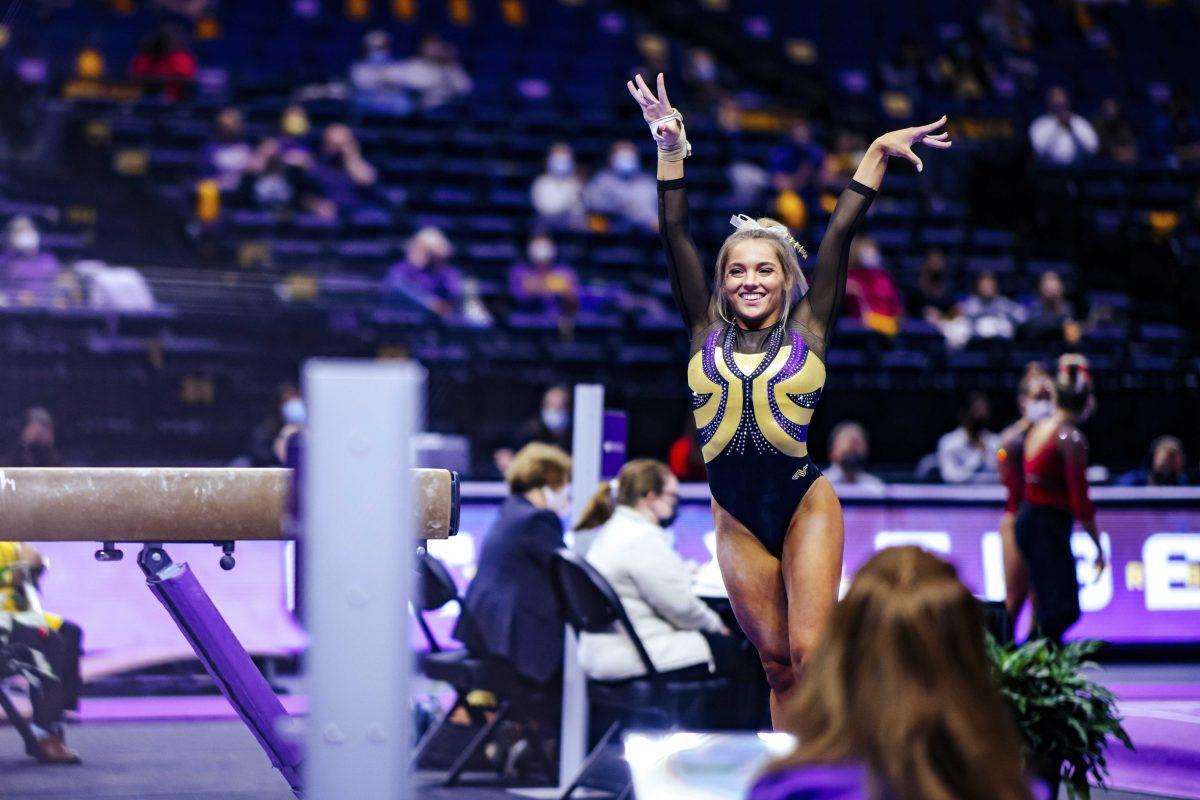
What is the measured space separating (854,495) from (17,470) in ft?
18.5

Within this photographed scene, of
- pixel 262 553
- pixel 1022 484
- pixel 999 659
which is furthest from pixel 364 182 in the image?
pixel 999 659

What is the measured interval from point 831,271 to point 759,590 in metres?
0.81

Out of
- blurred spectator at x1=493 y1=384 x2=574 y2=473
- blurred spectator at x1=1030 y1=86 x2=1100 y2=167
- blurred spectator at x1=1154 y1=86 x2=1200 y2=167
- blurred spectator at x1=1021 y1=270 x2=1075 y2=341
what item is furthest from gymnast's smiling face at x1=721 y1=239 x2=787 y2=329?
blurred spectator at x1=1154 y1=86 x2=1200 y2=167

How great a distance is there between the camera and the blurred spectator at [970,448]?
9.66 meters

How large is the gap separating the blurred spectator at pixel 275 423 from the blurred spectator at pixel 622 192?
13.7 ft

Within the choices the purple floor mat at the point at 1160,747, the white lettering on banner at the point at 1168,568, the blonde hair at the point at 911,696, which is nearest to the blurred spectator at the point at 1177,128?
the white lettering on banner at the point at 1168,568

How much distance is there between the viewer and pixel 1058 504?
6383 millimetres

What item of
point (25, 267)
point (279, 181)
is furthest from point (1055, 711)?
point (279, 181)

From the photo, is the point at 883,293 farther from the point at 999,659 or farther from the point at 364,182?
the point at 999,659

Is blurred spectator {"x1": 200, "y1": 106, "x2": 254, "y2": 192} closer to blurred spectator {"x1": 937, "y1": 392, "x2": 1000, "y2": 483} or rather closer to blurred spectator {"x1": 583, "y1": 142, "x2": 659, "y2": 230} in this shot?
blurred spectator {"x1": 583, "y1": 142, "x2": 659, "y2": 230}

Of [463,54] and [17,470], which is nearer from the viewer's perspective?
[17,470]

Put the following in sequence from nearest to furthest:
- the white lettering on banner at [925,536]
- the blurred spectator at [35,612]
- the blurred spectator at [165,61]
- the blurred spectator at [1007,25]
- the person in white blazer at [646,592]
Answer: the person in white blazer at [646,592]
the blurred spectator at [35,612]
the white lettering on banner at [925,536]
the blurred spectator at [165,61]
the blurred spectator at [1007,25]

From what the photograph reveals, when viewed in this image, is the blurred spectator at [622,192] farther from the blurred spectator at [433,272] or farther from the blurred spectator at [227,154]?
the blurred spectator at [227,154]

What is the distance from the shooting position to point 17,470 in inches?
110
